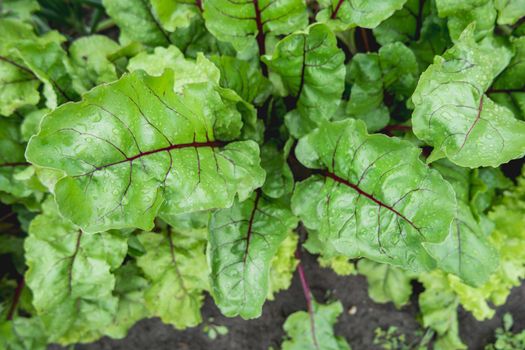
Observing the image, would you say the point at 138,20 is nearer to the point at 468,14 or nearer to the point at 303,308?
the point at 468,14

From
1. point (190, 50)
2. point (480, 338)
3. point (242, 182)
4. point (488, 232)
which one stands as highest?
point (190, 50)

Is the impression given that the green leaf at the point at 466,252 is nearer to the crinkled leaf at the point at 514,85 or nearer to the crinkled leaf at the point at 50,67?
the crinkled leaf at the point at 514,85

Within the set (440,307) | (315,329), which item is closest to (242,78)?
(315,329)

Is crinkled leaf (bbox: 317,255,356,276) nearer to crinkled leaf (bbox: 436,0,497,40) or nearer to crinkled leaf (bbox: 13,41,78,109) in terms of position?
crinkled leaf (bbox: 436,0,497,40)

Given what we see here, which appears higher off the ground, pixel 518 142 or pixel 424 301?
pixel 518 142

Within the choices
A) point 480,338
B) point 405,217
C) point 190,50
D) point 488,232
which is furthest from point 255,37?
point 480,338

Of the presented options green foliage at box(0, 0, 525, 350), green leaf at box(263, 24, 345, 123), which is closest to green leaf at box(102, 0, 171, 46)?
green foliage at box(0, 0, 525, 350)

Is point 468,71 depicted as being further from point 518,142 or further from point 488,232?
point 488,232
